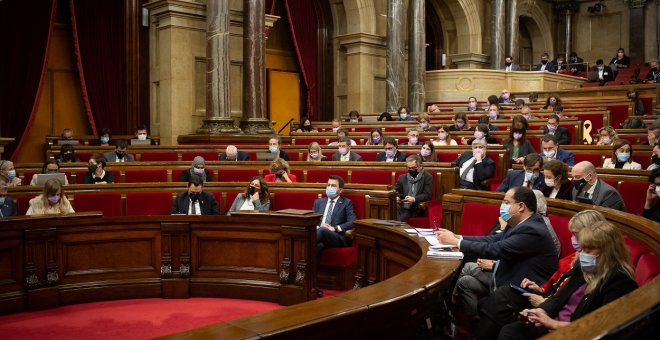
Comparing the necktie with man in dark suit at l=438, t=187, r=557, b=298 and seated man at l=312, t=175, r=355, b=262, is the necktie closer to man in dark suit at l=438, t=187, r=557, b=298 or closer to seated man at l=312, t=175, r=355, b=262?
seated man at l=312, t=175, r=355, b=262

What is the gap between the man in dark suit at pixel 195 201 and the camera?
6113 millimetres

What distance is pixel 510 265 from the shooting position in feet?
12.4

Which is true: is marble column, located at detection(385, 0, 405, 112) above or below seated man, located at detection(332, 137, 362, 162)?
above

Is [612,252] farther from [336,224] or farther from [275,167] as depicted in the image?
[275,167]

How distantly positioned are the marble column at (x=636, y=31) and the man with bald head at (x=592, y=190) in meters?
20.4

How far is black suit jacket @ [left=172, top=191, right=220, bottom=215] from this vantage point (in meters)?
6.16

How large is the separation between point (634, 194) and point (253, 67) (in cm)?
799

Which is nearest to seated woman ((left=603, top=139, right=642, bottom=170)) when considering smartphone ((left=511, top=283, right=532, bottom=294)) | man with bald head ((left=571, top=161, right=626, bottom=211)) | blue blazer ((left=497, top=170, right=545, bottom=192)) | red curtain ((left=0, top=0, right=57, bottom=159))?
blue blazer ((left=497, top=170, right=545, bottom=192))

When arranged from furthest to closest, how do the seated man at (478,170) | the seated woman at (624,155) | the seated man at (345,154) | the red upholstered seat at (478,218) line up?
the seated man at (345,154)
the seated man at (478,170)
the seated woman at (624,155)
the red upholstered seat at (478,218)

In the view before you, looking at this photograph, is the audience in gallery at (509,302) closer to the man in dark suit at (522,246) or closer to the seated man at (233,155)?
the man in dark suit at (522,246)

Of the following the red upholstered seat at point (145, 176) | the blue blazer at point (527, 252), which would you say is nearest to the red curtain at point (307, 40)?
the red upholstered seat at point (145, 176)

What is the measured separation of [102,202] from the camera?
21.2 ft

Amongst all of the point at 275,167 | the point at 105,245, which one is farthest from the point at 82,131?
the point at 105,245

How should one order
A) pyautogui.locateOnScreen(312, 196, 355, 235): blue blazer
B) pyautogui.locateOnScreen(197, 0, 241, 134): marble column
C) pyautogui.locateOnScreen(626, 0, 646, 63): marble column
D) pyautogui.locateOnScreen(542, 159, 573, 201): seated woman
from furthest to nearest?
1. pyautogui.locateOnScreen(626, 0, 646, 63): marble column
2. pyautogui.locateOnScreen(197, 0, 241, 134): marble column
3. pyautogui.locateOnScreen(312, 196, 355, 235): blue blazer
4. pyautogui.locateOnScreen(542, 159, 573, 201): seated woman
